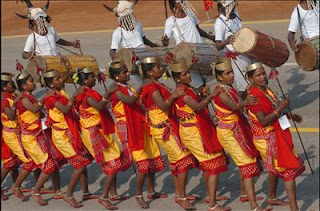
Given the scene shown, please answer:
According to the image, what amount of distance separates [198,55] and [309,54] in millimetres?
1515

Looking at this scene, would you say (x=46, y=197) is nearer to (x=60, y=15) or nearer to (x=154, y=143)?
(x=154, y=143)

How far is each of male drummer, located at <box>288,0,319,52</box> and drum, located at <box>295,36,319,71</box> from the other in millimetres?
649

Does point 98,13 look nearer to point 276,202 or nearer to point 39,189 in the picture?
point 39,189

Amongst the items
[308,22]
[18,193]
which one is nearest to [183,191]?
[18,193]

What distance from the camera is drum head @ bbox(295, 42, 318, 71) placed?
1206 centimetres

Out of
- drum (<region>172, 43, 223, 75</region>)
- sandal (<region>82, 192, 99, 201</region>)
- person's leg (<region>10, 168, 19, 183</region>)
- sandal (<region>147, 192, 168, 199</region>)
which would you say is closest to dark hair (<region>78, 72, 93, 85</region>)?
drum (<region>172, 43, 223, 75</region>)

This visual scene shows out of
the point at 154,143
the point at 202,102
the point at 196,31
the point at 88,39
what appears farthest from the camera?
the point at 88,39

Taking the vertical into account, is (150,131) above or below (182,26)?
below

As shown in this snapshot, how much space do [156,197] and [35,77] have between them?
7.92 feet

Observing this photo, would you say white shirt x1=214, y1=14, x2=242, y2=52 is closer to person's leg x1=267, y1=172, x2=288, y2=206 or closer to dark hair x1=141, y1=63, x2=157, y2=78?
dark hair x1=141, y1=63, x2=157, y2=78

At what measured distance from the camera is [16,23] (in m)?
24.2

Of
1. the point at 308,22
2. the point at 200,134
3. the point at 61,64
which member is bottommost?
the point at 200,134

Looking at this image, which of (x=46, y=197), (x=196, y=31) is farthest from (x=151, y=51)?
(x=46, y=197)

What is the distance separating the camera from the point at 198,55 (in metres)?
12.0
